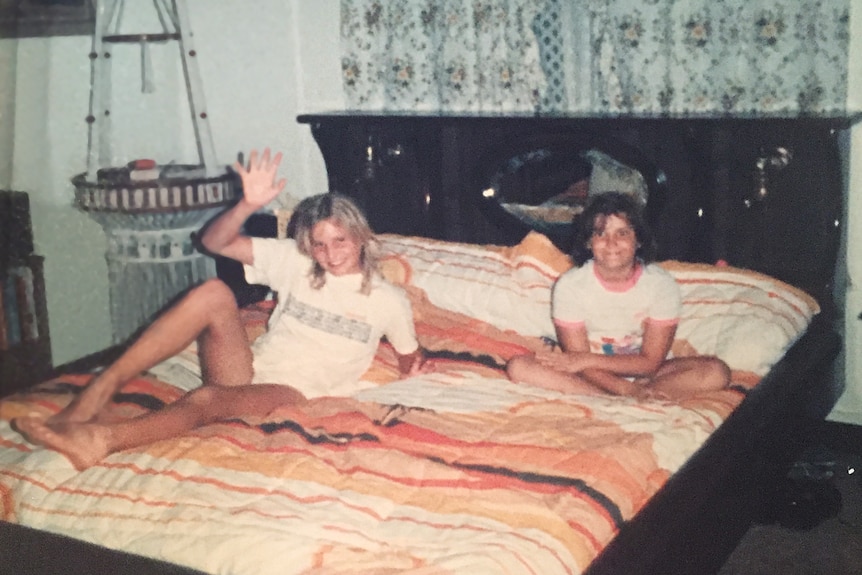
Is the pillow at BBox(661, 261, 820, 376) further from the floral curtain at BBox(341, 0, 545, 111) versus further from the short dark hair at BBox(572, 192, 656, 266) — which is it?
the floral curtain at BBox(341, 0, 545, 111)

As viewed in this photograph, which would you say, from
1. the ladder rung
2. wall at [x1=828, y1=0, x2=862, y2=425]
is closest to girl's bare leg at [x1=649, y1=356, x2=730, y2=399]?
wall at [x1=828, y1=0, x2=862, y2=425]

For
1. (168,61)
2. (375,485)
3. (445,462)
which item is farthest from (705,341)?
(168,61)

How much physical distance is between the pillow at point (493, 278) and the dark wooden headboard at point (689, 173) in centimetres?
24

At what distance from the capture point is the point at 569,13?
9.53 feet

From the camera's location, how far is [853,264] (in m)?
2.84

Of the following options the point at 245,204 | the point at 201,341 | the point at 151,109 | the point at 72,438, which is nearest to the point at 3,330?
the point at 201,341

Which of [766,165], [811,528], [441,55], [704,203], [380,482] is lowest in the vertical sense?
[811,528]

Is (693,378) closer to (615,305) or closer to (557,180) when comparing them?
(615,305)

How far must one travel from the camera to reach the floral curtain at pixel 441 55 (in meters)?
3.02

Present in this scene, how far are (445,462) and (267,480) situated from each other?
1.14ft

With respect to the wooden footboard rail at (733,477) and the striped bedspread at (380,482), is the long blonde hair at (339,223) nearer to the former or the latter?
the striped bedspread at (380,482)

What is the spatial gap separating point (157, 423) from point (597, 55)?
175cm

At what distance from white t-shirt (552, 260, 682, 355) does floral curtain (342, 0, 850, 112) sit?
2.16 ft

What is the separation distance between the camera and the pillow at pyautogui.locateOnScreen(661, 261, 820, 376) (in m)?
2.41
